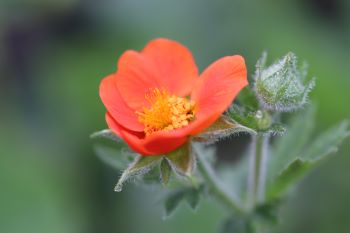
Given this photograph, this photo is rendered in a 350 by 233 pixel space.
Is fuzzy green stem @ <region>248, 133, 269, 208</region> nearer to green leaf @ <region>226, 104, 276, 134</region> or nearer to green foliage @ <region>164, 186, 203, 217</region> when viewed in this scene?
green leaf @ <region>226, 104, 276, 134</region>

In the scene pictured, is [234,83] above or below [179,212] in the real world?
above

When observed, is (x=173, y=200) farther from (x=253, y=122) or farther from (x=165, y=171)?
(x=253, y=122)

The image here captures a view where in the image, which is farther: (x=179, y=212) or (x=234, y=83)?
(x=179, y=212)

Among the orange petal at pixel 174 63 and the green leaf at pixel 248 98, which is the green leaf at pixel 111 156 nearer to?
the orange petal at pixel 174 63

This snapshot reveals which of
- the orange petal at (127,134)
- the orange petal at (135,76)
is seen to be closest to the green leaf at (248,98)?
the orange petal at (135,76)

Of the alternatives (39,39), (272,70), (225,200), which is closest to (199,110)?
(272,70)

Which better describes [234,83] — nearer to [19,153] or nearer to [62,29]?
[19,153]
